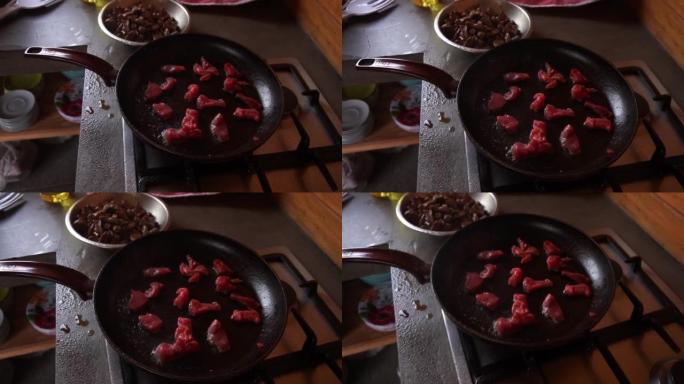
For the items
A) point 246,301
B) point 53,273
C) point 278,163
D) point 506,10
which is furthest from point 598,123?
point 53,273

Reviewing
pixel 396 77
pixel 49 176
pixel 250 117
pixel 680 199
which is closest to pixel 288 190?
pixel 250 117

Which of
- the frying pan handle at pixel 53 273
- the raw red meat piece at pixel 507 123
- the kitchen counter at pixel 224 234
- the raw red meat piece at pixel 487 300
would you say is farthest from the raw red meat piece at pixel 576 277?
the frying pan handle at pixel 53 273

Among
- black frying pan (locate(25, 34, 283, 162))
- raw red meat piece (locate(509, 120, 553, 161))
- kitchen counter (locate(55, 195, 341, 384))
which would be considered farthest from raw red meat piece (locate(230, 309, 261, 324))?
raw red meat piece (locate(509, 120, 553, 161))

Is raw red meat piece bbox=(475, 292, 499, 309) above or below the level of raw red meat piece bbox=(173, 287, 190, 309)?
above

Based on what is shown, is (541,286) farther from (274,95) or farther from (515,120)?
(274,95)

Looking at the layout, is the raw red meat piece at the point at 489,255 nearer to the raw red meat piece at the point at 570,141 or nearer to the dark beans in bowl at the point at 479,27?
the raw red meat piece at the point at 570,141

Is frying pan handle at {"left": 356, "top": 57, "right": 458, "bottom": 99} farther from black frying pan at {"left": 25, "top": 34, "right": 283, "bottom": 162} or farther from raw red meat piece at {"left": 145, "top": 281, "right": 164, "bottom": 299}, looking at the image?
raw red meat piece at {"left": 145, "top": 281, "right": 164, "bottom": 299}
